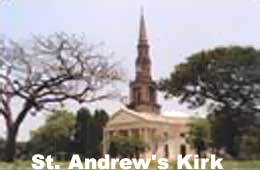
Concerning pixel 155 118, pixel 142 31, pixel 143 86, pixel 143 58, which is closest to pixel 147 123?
pixel 155 118

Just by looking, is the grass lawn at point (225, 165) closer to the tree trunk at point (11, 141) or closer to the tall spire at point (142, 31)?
the tree trunk at point (11, 141)

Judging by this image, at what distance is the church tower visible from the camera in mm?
3066

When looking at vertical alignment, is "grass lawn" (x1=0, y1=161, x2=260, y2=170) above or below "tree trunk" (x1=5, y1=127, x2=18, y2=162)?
below

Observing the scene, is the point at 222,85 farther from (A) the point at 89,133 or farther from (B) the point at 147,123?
(A) the point at 89,133

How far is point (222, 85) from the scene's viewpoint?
10.2 feet

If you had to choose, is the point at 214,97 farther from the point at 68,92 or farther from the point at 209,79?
the point at 68,92

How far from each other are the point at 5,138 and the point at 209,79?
2.65ft

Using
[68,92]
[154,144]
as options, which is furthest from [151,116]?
[68,92]

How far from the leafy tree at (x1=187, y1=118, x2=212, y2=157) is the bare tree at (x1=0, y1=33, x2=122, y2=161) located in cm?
33

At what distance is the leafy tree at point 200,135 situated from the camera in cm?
302

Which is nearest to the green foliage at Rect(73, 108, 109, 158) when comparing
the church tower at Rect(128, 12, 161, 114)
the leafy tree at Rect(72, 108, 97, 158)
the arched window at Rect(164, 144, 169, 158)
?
the leafy tree at Rect(72, 108, 97, 158)

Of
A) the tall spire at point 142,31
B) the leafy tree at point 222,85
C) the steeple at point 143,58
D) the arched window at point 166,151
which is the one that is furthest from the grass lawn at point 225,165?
the tall spire at point 142,31

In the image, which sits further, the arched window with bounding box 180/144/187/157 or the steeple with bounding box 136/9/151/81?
the steeple with bounding box 136/9/151/81

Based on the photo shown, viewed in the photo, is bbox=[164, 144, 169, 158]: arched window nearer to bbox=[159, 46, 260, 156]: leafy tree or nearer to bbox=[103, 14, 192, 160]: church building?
bbox=[103, 14, 192, 160]: church building
